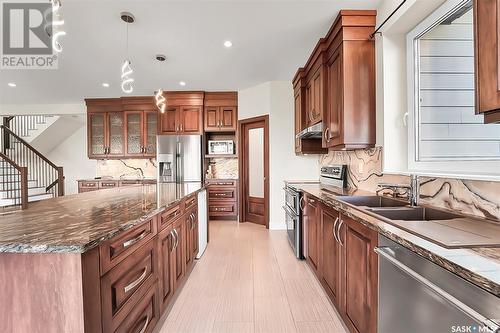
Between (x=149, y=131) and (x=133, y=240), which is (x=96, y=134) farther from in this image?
(x=133, y=240)

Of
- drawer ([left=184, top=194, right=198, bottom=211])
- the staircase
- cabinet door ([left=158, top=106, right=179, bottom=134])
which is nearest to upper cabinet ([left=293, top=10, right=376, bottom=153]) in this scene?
drawer ([left=184, top=194, right=198, bottom=211])

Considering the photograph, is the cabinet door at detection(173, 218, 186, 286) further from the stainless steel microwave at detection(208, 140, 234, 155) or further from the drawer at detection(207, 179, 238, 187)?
the stainless steel microwave at detection(208, 140, 234, 155)

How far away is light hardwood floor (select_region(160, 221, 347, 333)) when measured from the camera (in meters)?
1.80

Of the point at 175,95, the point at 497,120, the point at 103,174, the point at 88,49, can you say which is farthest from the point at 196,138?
the point at 497,120

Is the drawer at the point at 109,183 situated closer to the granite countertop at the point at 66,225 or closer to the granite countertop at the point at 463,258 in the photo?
the granite countertop at the point at 66,225

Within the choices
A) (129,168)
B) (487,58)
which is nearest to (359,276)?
(487,58)

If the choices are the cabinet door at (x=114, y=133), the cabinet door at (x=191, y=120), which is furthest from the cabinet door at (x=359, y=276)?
the cabinet door at (x=114, y=133)

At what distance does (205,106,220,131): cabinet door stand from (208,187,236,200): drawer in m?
1.25

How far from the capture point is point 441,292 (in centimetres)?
79

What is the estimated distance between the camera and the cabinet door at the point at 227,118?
503 centimetres

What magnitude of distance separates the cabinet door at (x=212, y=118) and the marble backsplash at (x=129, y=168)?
1754 mm

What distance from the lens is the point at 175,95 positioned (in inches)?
199

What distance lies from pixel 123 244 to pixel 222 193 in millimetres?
3852

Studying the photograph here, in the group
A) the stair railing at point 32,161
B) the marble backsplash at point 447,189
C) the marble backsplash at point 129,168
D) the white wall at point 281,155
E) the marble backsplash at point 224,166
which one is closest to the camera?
the marble backsplash at point 447,189
